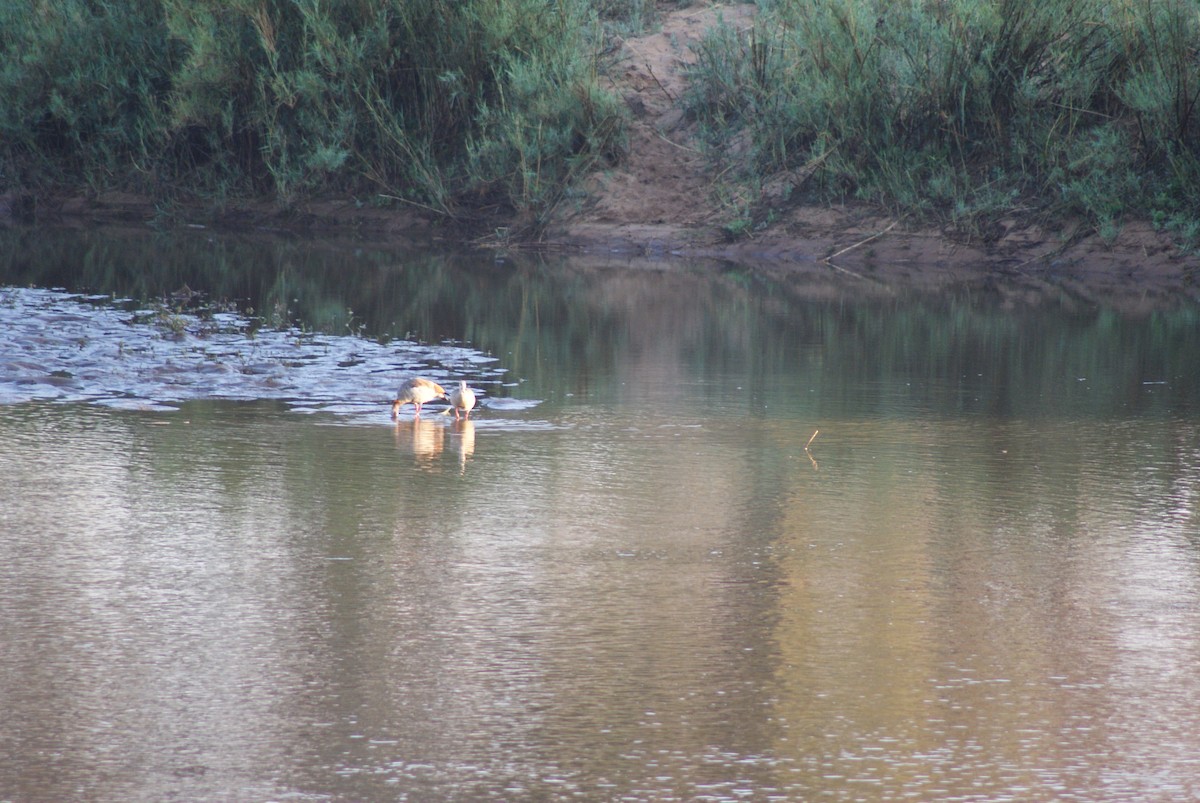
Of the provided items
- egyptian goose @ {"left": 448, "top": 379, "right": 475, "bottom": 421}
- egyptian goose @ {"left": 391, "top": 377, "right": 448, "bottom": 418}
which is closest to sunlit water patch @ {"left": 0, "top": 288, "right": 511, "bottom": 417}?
egyptian goose @ {"left": 391, "top": 377, "right": 448, "bottom": 418}

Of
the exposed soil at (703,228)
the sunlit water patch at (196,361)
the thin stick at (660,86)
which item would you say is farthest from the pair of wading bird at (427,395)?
the thin stick at (660,86)

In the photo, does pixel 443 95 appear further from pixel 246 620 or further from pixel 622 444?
pixel 246 620

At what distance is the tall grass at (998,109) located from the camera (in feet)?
60.8

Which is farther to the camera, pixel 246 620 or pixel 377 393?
pixel 377 393

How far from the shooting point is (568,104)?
22.3 m

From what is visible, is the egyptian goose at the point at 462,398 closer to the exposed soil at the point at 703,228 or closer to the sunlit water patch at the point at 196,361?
the sunlit water patch at the point at 196,361

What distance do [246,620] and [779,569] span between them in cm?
192

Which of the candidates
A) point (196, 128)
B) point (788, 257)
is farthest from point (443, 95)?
point (788, 257)

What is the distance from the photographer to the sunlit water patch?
9.88 metres

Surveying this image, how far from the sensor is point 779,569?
6.09 meters

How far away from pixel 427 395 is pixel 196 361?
98.4 inches

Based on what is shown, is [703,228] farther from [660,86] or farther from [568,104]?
[660,86]

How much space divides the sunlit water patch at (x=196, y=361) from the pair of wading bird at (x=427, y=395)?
243 mm

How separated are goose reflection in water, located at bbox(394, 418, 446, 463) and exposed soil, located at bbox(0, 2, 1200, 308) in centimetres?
917
